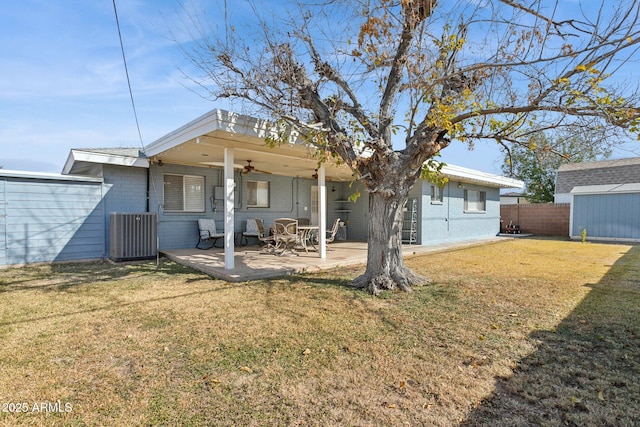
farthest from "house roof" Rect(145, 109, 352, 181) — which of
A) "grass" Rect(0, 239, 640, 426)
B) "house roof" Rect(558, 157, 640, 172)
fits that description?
"house roof" Rect(558, 157, 640, 172)

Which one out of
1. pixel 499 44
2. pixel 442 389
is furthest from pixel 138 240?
pixel 499 44

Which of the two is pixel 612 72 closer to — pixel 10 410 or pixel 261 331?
pixel 261 331

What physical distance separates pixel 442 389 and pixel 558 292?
4.17 meters

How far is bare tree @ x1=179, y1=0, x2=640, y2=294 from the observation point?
4.43 m

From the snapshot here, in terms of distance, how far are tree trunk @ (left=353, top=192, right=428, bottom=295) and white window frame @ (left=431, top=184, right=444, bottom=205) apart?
7040 millimetres

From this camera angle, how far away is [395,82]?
5.46 m

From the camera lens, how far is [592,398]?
7.87ft

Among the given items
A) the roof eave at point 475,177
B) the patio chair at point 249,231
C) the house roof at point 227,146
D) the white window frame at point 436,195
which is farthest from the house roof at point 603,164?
the patio chair at point 249,231

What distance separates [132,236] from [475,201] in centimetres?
1343

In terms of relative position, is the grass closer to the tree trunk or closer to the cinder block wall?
the tree trunk

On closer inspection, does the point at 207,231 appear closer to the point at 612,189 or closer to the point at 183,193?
the point at 183,193

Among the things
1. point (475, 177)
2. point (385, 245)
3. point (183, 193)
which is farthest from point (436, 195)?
point (183, 193)

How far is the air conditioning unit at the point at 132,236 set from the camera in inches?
310

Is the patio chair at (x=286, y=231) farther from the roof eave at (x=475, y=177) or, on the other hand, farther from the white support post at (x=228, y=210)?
the roof eave at (x=475, y=177)
